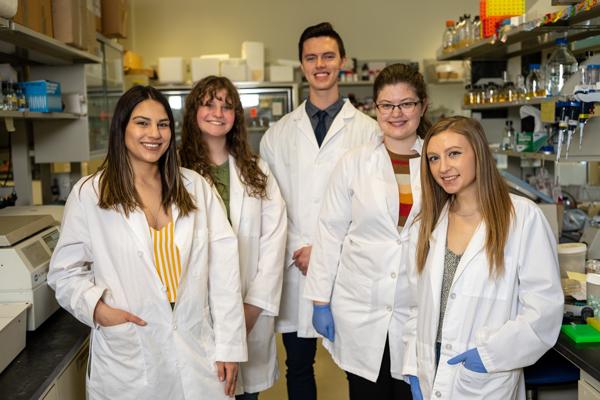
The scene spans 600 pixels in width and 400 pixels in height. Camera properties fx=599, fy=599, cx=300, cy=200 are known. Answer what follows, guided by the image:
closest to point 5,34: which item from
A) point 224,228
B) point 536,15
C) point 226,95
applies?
point 226,95

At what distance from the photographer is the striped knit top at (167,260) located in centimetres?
165

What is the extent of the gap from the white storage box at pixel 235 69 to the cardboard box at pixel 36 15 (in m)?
2.94

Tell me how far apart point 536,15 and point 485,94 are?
2.11ft

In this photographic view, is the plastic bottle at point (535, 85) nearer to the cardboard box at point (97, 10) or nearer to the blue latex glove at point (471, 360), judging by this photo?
the blue latex glove at point (471, 360)

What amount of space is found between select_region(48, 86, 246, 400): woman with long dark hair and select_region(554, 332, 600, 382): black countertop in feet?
3.05

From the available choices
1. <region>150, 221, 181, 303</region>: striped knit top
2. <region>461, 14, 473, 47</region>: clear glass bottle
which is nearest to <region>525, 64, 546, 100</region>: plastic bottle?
<region>461, 14, 473, 47</region>: clear glass bottle

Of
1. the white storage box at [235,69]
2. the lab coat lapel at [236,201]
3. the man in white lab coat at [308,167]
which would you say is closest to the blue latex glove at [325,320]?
the man in white lab coat at [308,167]

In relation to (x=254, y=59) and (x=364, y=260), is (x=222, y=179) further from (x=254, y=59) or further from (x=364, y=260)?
(x=254, y=59)

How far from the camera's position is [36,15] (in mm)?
2303

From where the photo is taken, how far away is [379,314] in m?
1.91

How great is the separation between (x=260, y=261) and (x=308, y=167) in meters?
0.46

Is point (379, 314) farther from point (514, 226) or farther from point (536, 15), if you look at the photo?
point (536, 15)

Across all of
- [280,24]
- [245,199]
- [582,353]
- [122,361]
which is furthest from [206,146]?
[280,24]

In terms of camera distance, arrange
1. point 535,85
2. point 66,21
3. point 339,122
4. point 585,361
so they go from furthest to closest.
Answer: point 535,85 < point 66,21 < point 339,122 < point 585,361
